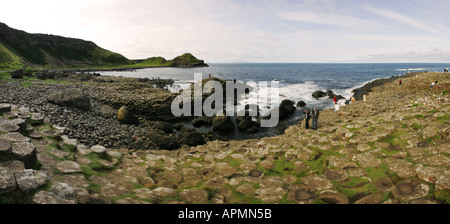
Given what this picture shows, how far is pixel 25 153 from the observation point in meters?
5.41

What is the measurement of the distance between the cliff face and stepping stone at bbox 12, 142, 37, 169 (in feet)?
386

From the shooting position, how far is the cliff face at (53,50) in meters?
112

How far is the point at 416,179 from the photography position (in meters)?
5.87

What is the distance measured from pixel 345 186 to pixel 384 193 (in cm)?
95

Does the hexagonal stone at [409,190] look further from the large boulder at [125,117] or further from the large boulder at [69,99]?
the large boulder at [69,99]

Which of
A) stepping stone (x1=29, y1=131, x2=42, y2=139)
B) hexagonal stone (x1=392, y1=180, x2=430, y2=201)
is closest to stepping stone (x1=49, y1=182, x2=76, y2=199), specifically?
stepping stone (x1=29, y1=131, x2=42, y2=139)

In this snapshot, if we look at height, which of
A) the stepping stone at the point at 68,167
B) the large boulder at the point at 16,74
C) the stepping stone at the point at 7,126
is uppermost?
the large boulder at the point at 16,74

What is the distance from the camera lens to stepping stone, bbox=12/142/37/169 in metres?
5.34

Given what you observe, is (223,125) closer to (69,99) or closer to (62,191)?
(69,99)

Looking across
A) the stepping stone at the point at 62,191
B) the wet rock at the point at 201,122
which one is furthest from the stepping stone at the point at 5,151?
the wet rock at the point at 201,122

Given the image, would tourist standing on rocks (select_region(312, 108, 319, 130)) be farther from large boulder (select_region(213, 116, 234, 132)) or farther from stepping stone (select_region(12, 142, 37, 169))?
stepping stone (select_region(12, 142, 37, 169))

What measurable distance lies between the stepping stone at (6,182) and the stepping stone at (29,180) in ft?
0.44
